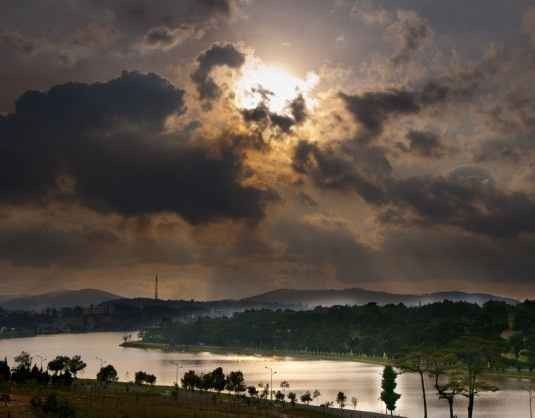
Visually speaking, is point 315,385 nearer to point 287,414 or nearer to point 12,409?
point 287,414

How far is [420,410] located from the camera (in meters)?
138

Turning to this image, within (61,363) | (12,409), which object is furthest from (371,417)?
(61,363)

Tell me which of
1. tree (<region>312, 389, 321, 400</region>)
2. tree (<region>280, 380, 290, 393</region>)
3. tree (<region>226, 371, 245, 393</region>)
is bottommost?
tree (<region>312, 389, 321, 400</region>)

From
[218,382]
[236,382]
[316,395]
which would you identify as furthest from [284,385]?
[236,382]

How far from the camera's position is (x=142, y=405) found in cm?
12181

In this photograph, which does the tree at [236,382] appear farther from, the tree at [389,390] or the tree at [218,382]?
the tree at [389,390]

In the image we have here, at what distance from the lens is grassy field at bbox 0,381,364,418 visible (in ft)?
343

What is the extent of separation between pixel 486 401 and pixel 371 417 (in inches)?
1516

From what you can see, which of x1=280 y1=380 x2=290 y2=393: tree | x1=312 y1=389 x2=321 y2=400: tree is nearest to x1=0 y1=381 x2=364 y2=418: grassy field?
x1=312 y1=389 x2=321 y2=400: tree

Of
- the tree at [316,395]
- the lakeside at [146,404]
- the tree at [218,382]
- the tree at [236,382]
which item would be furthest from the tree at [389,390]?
the tree at [218,382]

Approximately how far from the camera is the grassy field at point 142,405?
10469 centimetres

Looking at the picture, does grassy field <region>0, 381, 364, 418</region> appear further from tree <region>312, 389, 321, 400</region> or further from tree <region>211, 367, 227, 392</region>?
tree <region>312, 389, 321, 400</region>

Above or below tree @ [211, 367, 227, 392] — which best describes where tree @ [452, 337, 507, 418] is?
above

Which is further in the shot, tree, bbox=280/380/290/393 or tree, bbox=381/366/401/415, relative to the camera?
tree, bbox=280/380/290/393
